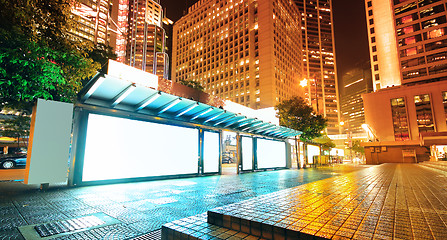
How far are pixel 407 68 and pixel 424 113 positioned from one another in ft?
59.1

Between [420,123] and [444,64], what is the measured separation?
20641 millimetres

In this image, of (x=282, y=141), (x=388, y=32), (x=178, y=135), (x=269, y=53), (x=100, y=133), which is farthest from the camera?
(x=269, y=53)

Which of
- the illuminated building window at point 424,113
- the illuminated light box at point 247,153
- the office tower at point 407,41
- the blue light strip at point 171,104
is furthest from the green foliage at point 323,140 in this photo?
the office tower at point 407,41

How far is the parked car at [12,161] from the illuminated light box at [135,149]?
18194 millimetres

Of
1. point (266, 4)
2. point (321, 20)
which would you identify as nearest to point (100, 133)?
point (266, 4)

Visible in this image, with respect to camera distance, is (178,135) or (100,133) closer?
(100,133)

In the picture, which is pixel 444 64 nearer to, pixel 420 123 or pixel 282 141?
pixel 420 123

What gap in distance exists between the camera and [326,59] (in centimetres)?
14375

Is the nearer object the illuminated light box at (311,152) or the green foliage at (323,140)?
the illuminated light box at (311,152)

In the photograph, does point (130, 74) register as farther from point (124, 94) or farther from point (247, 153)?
point (247, 153)

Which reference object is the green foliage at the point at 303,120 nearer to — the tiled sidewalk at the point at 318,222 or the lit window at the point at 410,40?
the tiled sidewalk at the point at 318,222

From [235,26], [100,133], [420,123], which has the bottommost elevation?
[100,133]

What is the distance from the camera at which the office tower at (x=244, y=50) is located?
8419 cm

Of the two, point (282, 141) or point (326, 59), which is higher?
point (326, 59)
